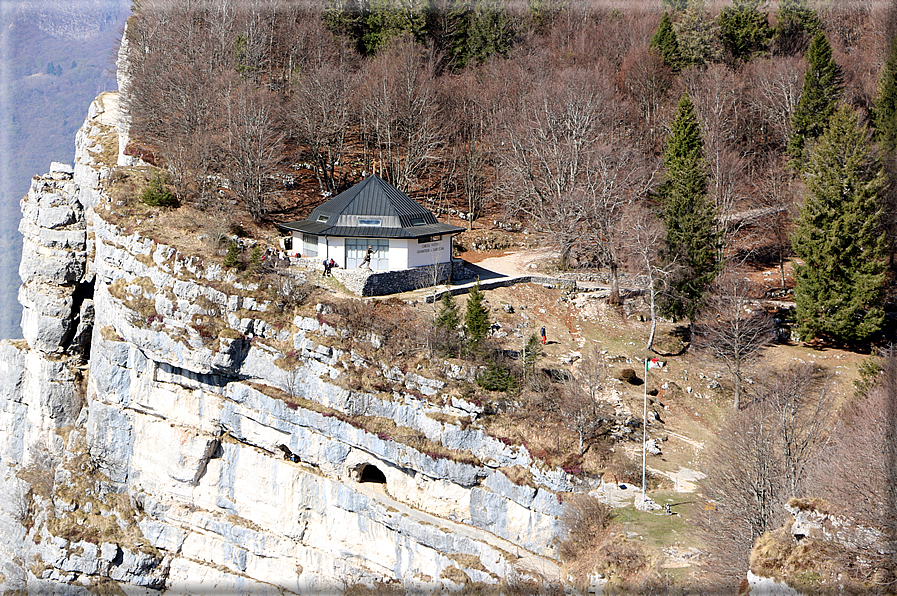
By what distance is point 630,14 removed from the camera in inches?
3250

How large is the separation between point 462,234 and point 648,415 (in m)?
25.3

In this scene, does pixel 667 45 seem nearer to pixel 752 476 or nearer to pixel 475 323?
pixel 475 323

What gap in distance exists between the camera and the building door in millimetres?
47094

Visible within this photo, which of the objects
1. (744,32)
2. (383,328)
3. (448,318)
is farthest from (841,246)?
(744,32)

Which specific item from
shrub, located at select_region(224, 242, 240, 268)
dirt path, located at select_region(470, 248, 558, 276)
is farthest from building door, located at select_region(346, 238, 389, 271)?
dirt path, located at select_region(470, 248, 558, 276)

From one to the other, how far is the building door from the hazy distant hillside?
63644mm

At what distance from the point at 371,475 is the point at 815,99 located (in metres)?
41.3

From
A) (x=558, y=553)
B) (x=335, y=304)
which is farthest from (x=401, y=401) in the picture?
(x=558, y=553)

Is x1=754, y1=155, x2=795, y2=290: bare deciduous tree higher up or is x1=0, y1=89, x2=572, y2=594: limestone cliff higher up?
x1=754, y1=155, x2=795, y2=290: bare deciduous tree

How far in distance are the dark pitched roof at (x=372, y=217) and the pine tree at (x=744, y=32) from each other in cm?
3979

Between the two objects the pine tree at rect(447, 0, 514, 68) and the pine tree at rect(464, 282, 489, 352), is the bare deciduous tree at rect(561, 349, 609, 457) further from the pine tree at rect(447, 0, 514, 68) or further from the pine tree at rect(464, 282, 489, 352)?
the pine tree at rect(447, 0, 514, 68)

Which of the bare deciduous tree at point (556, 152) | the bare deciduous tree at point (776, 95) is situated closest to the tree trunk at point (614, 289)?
the bare deciduous tree at point (556, 152)

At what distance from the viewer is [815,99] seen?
5997cm

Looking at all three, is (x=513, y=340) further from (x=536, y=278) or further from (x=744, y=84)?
(x=744, y=84)
